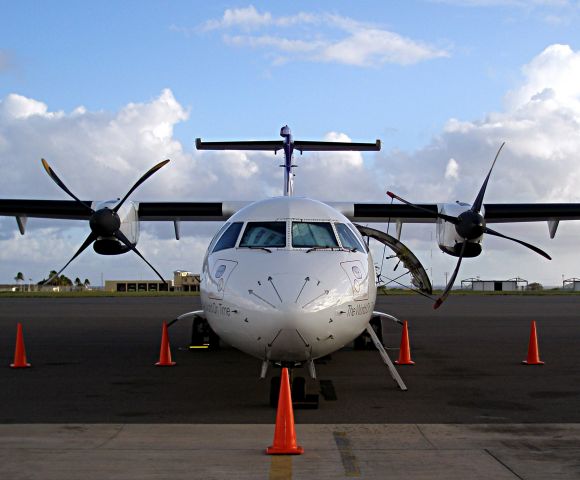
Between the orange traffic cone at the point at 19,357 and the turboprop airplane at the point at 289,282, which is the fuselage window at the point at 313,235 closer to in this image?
the turboprop airplane at the point at 289,282

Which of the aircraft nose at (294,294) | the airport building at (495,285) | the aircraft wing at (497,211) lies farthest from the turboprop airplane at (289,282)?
the airport building at (495,285)

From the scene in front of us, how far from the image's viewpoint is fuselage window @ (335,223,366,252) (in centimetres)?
922

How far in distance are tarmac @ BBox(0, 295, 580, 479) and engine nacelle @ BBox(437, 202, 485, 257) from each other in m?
2.34

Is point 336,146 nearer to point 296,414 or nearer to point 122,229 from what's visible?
point 122,229

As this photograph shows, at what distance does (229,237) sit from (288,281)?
1.92m

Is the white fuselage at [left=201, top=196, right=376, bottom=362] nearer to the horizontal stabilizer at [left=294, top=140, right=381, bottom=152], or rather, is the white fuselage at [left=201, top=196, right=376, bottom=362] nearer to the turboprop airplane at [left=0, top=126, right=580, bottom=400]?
the turboprop airplane at [left=0, top=126, right=580, bottom=400]

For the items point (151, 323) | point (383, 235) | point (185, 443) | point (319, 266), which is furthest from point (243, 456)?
point (151, 323)

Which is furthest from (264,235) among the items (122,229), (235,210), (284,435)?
(235,210)

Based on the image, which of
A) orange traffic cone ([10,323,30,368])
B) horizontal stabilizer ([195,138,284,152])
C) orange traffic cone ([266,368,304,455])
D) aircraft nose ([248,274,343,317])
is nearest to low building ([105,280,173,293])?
horizontal stabilizer ([195,138,284,152])

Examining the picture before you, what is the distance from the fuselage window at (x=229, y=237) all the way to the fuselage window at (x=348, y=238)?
4.22 feet

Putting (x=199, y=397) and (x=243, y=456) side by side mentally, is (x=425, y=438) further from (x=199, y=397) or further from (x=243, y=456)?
(x=199, y=397)

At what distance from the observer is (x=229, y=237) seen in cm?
935

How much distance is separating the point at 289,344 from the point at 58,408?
2834 millimetres

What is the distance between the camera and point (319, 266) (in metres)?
8.12
